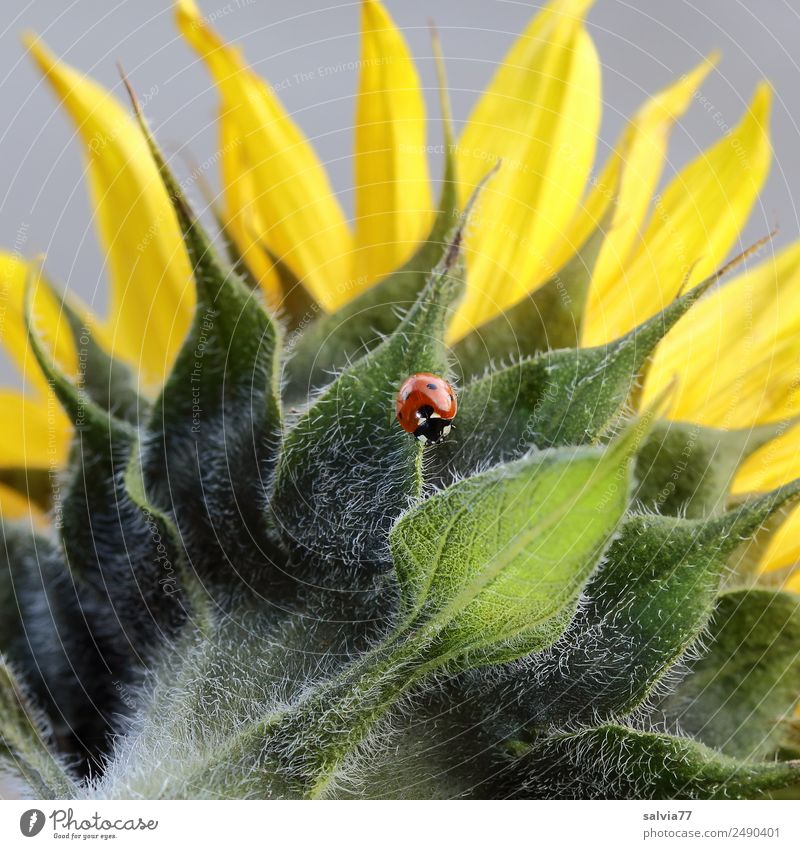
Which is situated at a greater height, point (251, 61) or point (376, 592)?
point (251, 61)

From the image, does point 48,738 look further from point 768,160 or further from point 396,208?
point 768,160

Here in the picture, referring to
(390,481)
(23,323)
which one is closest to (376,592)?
(390,481)

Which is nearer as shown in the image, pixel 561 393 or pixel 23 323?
pixel 561 393

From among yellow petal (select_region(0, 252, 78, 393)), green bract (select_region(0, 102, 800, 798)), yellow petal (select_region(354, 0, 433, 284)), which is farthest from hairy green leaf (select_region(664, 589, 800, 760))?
yellow petal (select_region(0, 252, 78, 393))

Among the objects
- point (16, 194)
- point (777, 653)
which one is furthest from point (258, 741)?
point (16, 194)

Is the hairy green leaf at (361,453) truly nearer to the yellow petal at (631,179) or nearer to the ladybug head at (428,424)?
the ladybug head at (428,424)

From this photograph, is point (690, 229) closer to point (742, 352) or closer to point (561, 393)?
point (742, 352)

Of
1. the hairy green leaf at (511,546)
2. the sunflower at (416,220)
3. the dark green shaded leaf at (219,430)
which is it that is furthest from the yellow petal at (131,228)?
the hairy green leaf at (511,546)
